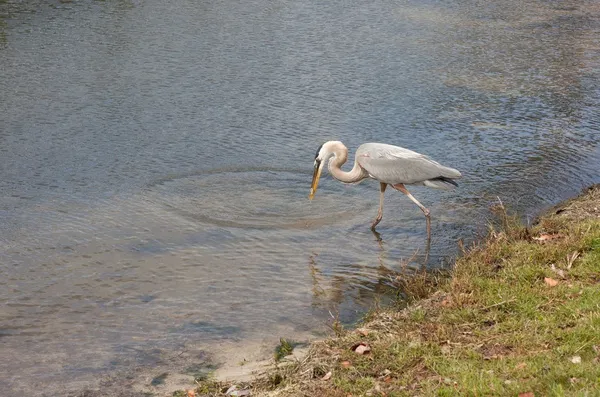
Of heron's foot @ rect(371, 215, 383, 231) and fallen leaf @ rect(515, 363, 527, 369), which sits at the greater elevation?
fallen leaf @ rect(515, 363, 527, 369)

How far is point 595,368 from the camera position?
5.40 meters

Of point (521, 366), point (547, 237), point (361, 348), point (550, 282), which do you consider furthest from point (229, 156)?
point (521, 366)

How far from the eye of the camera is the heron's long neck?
32.3ft

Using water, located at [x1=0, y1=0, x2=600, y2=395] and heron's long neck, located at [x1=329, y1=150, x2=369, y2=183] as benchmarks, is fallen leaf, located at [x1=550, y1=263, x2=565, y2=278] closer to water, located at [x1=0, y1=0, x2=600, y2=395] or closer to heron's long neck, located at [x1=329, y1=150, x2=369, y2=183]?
water, located at [x1=0, y1=0, x2=600, y2=395]

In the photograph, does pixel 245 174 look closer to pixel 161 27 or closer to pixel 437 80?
pixel 437 80

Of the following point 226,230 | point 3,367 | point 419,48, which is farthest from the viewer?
point 419,48

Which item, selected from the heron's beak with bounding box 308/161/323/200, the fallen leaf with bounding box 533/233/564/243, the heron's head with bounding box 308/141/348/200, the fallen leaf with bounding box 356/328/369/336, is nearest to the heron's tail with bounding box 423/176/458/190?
the heron's head with bounding box 308/141/348/200

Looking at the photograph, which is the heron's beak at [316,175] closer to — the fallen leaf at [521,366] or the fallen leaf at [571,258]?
the fallen leaf at [571,258]

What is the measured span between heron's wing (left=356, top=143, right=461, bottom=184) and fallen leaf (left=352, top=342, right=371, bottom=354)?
11.6ft

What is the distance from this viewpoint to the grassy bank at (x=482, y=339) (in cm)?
552

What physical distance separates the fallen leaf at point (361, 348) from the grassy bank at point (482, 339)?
0.6 inches

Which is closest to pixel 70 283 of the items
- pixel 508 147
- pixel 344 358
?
pixel 344 358

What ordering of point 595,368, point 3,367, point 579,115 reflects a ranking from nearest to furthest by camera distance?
point 595,368, point 3,367, point 579,115

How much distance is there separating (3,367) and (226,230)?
10.5 ft
